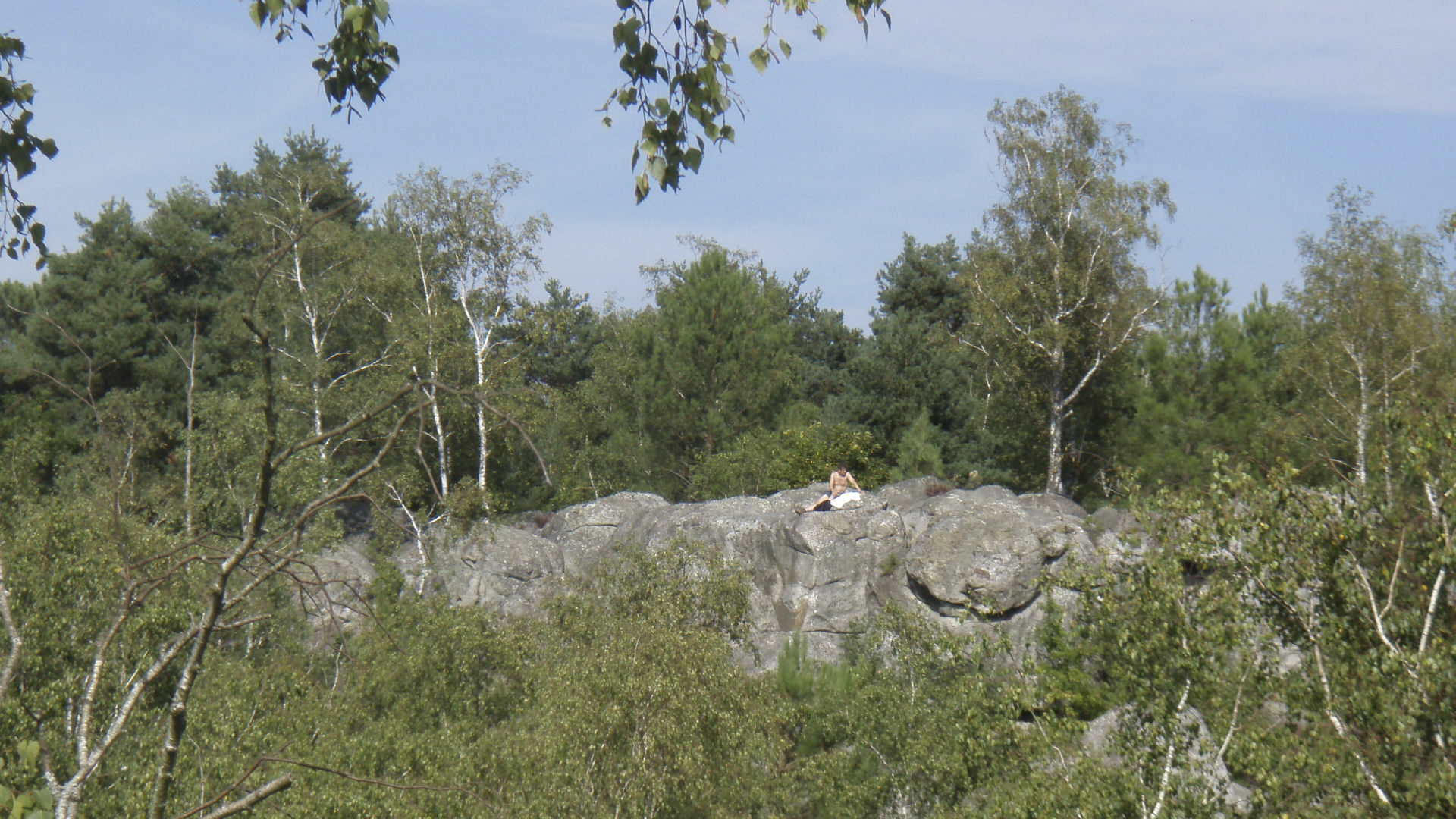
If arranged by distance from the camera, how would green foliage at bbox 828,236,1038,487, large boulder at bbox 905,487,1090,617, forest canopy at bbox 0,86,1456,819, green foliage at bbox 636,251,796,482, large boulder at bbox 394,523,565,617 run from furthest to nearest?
green foliage at bbox 636,251,796,482
green foliage at bbox 828,236,1038,487
large boulder at bbox 394,523,565,617
large boulder at bbox 905,487,1090,617
forest canopy at bbox 0,86,1456,819

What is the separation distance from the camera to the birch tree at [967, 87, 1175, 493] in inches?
1492

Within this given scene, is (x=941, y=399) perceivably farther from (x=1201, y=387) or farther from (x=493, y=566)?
(x=493, y=566)

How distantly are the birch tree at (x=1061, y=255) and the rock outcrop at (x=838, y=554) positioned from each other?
6274 mm

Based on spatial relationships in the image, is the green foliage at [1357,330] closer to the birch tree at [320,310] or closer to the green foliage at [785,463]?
the green foliage at [785,463]

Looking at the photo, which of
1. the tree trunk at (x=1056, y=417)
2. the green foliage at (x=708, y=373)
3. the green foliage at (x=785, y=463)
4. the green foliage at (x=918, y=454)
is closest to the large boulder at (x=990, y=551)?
the tree trunk at (x=1056, y=417)

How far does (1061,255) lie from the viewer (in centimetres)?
3766

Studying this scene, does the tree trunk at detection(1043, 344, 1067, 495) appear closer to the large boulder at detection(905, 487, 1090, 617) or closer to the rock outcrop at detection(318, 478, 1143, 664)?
the rock outcrop at detection(318, 478, 1143, 664)

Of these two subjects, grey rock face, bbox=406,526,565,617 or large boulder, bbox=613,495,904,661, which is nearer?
large boulder, bbox=613,495,904,661

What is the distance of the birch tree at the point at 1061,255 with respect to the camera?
37.9 m

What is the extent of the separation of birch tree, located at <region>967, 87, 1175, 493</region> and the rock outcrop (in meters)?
6.27

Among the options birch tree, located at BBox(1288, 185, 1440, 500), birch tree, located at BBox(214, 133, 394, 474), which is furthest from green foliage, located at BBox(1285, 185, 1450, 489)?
birch tree, located at BBox(214, 133, 394, 474)

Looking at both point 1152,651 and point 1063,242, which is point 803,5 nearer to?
point 1152,651

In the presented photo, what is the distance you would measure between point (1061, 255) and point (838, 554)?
40.8 feet

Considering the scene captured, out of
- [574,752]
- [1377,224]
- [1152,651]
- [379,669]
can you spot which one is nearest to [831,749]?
[574,752]
